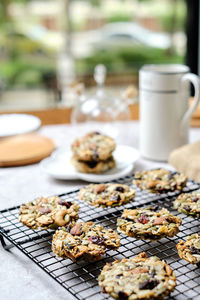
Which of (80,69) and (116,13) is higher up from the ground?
(116,13)

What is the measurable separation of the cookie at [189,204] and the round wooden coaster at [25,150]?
2.22 ft

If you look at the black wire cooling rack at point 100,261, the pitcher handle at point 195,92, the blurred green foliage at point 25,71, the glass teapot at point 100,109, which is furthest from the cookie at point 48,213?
the blurred green foliage at point 25,71

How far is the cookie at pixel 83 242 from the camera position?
2.82ft

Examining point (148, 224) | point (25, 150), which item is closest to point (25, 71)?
point (25, 150)

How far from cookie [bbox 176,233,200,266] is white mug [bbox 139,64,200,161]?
0.69 meters

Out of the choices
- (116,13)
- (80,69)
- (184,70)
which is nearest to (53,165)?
(184,70)

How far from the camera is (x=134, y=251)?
0.95m

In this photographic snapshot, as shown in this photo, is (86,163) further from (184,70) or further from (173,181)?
(184,70)

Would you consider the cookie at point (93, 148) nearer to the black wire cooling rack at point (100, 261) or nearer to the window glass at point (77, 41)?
the black wire cooling rack at point (100, 261)

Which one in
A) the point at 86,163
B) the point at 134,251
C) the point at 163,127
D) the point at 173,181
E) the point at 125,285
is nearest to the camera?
the point at 125,285

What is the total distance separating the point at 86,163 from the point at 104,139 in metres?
0.12

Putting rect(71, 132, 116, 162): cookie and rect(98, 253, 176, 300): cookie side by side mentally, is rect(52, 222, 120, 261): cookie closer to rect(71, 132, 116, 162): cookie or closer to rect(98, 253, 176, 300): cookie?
rect(98, 253, 176, 300): cookie

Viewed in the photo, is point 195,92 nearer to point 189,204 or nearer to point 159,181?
point 159,181

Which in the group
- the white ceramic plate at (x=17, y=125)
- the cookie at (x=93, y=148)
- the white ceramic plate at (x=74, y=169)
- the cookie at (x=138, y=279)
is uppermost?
the white ceramic plate at (x=17, y=125)
